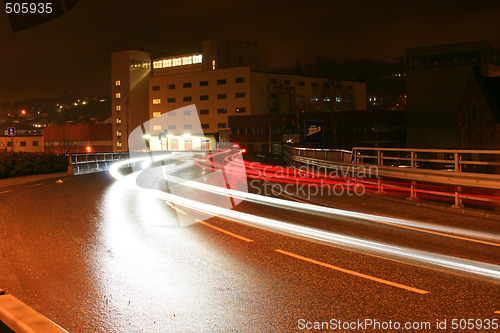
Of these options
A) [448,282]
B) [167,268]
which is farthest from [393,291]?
[167,268]

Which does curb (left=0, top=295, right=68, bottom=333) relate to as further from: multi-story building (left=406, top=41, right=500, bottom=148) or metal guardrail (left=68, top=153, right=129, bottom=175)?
multi-story building (left=406, top=41, right=500, bottom=148)

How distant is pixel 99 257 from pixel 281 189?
40.7 ft

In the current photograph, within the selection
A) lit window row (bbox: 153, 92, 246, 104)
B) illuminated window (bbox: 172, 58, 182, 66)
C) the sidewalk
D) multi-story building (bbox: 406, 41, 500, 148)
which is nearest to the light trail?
the sidewalk

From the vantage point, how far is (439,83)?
78.0 metres

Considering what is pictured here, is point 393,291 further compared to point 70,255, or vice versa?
point 70,255

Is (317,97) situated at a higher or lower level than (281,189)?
higher

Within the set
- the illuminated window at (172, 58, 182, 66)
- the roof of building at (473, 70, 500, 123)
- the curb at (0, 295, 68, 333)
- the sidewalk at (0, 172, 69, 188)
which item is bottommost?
the sidewalk at (0, 172, 69, 188)

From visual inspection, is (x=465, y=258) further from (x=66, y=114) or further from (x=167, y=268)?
(x=66, y=114)

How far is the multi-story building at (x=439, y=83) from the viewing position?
251ft

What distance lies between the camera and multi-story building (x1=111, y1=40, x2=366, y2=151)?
93.4m

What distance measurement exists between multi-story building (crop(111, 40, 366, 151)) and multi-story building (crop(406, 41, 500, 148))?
19.8 m

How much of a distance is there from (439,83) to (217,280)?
7948cm

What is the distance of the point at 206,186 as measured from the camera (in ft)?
71.1

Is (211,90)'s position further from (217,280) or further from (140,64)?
(217,280)
